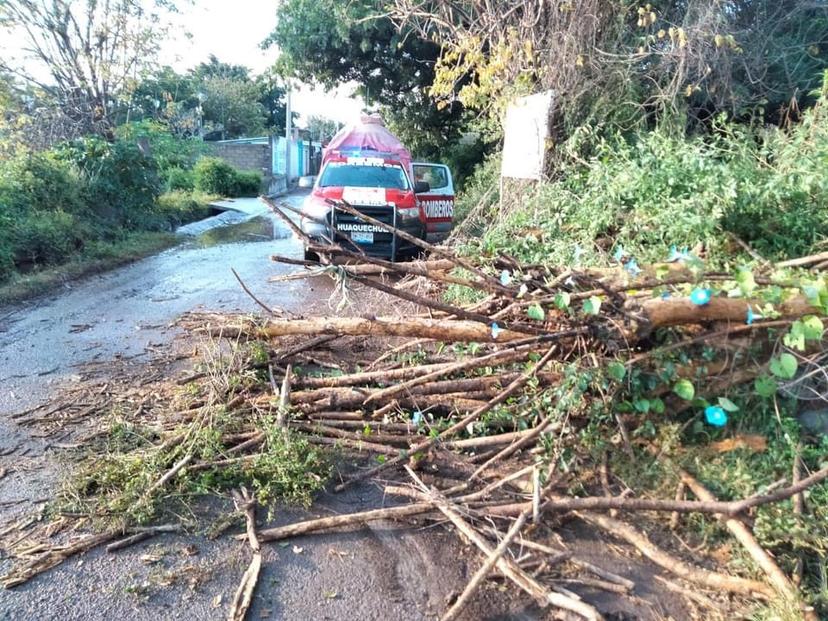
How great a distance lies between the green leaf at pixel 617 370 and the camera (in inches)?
134

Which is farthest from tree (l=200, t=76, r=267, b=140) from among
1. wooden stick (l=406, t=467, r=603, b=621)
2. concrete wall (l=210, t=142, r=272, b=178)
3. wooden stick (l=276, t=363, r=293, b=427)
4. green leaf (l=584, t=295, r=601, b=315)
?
wooden stick (l=406, t=467, r=603, b=621)

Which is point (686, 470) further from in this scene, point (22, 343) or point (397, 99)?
point (397, 99)

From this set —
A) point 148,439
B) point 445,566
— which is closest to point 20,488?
point 148,439

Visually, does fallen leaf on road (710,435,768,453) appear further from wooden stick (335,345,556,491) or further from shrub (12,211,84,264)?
shrub (12,211,84,264)

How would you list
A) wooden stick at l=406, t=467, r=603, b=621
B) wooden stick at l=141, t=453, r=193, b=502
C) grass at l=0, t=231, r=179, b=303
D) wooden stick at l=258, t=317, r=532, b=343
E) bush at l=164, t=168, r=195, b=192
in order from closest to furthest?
wooden stick at l=406, t=467, r=603, b=621, wooden stick at l=141, t=453, r=193, b=502, wooden stick at l=258, t=317, r=532, b=343, grass at l=0, t=231, r=179, b=303, bush at l=164, t=168, r=195, b=192

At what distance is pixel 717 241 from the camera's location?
4785 millimetres

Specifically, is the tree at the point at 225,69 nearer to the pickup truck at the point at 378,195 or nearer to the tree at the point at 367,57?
the tree at the point at 367,57

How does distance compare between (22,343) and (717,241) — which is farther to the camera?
(22,343)

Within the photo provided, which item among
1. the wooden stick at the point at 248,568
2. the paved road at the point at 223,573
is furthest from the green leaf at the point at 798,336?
the wooden stick at the point at 248,568

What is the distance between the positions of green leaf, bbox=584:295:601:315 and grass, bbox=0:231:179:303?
8192mm

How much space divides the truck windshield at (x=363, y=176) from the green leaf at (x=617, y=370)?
8035 mm

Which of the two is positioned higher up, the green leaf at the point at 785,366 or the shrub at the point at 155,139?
the shrub at the point at 155,139

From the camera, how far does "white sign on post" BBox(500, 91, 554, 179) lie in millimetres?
7969

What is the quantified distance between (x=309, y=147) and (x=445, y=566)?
1933 inches
